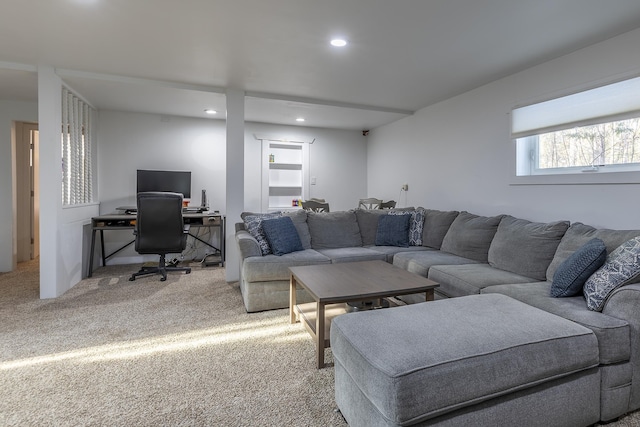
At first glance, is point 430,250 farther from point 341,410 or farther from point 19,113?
point 19,113

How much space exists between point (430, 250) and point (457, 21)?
87.0 inches

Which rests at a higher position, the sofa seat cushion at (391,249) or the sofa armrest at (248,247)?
the sofa armrest at (248,247)

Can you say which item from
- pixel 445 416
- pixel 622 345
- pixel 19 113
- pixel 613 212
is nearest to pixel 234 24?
pixel 445 416

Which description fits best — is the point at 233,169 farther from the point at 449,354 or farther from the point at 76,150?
the point at 449,354

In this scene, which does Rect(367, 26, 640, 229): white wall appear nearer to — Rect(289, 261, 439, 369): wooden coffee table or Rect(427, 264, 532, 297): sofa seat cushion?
Rect(427, 264, 532, 297): sofa seat cushion

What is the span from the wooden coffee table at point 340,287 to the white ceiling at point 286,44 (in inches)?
73.3

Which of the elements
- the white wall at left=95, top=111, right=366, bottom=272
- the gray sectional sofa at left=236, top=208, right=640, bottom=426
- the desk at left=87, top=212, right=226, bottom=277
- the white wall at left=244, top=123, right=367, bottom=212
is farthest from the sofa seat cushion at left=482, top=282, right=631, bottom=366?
the white wall at left=244, top=123, right=367, bottom=212

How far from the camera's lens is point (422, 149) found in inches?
182

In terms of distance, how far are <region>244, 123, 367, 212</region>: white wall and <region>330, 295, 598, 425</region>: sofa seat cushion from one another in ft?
14.2

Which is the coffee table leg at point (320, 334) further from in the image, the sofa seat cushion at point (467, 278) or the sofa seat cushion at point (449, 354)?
the sofa seat cushion at point (467, 278)

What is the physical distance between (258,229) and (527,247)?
7.94 feet

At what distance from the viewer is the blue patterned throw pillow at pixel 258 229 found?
10.5 feet

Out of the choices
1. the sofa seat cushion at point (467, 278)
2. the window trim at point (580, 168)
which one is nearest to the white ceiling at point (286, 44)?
the window trim at point (580, 168)

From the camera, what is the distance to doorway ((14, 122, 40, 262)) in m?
4.54
